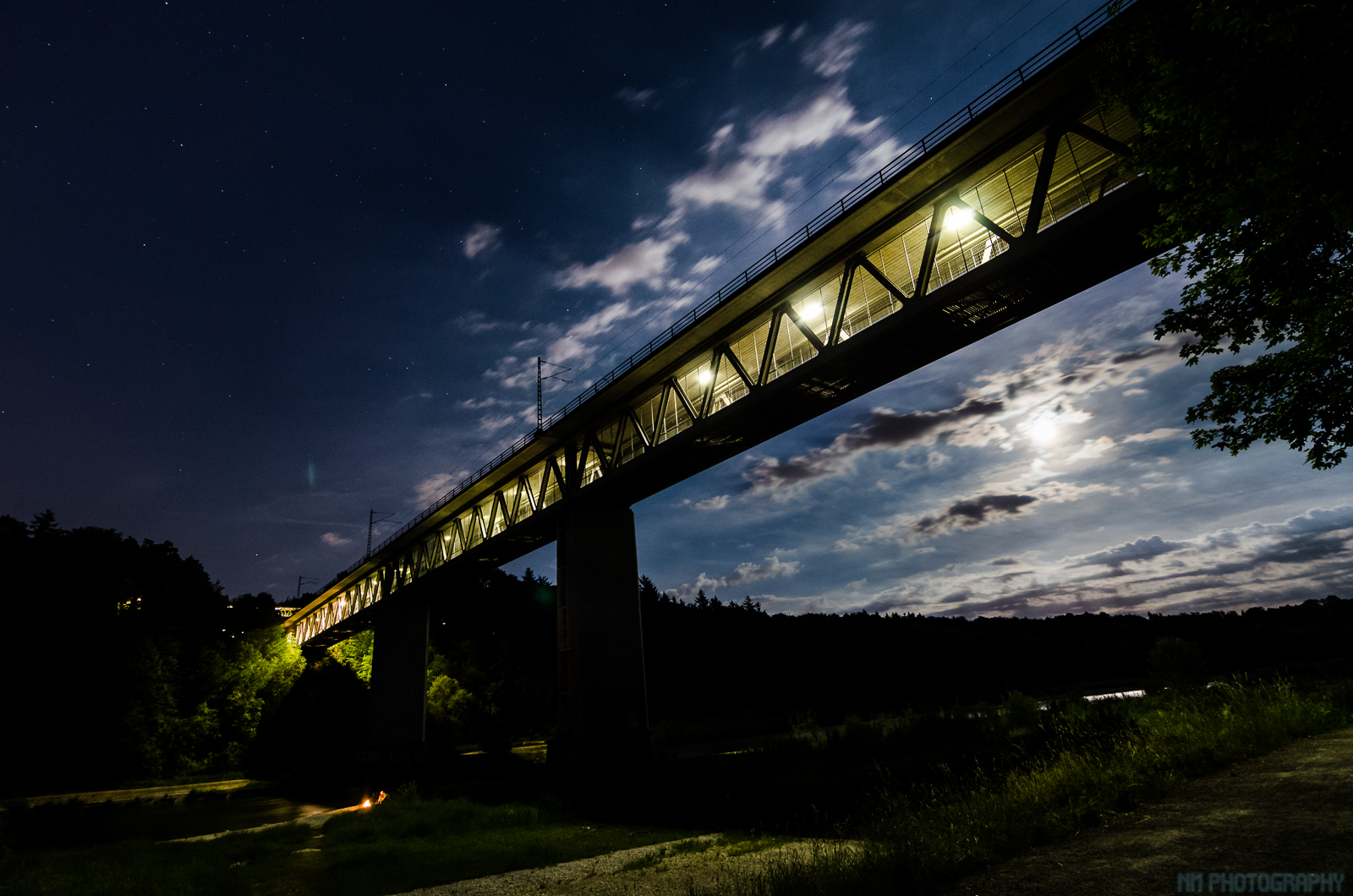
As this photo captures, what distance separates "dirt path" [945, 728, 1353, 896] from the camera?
18.2 ft

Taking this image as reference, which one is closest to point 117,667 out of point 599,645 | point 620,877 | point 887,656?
point 599,645

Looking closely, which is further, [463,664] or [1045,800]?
[463,664]

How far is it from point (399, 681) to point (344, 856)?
1580 inches

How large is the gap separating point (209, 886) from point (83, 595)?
173ft

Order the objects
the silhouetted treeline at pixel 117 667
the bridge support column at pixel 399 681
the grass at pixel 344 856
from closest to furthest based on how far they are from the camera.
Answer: the grass at pixel 344 856 → the silhouetted treeline at pixel 117 667 → the bridge support column at pixel 399 681

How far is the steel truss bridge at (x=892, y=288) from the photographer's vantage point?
53.5 feet

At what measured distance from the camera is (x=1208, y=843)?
243 inches

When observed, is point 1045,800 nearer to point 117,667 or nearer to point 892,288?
point 892,288

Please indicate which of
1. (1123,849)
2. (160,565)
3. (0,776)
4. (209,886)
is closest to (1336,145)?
(1123,849)

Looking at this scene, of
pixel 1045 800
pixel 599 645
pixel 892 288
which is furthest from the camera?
pixel 599 645

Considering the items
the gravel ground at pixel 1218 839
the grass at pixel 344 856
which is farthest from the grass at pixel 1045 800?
the grass at pixel 344 856

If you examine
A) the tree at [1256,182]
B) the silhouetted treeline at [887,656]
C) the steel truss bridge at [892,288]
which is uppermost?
the steel truss bridge at [892,288]

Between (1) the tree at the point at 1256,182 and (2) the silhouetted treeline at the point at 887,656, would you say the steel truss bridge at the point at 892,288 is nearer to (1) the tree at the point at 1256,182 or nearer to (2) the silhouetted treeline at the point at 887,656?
(1) the tree at the point at 1256,182

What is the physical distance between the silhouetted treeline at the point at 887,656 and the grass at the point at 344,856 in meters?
64.0
